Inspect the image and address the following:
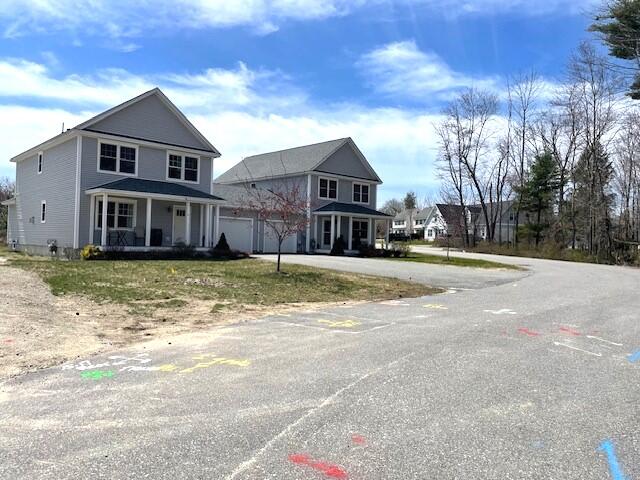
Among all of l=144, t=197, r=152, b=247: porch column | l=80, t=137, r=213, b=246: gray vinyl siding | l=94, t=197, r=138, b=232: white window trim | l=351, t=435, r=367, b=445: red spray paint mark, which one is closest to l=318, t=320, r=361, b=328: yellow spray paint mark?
l=351, t=435, r=367, b=445: red spray paint mark

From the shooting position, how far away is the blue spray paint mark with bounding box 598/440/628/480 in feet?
11.6

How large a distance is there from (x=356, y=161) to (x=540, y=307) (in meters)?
27.6

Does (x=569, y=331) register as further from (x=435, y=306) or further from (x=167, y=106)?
(x=167, y=106)

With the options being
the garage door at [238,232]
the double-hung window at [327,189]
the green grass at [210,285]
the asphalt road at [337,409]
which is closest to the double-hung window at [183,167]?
the garage door at [238,232]

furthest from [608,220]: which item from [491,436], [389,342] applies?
[491,436]

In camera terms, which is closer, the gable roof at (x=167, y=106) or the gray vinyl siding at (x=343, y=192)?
the gable roof at (x=167, y=106)

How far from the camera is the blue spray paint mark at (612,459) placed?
3529 mm

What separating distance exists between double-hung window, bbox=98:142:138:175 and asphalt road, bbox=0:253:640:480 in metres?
19.2

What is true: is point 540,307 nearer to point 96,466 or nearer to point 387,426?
point 387,426

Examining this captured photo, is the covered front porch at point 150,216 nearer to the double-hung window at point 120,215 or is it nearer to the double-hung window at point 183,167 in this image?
the double-hung window at point 120,215

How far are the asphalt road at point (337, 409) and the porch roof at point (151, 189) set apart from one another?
1713cm

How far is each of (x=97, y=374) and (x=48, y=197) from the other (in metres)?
24.2

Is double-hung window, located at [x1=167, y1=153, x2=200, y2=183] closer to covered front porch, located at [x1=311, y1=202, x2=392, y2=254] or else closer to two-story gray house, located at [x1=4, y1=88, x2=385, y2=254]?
two-story gray house, located at [x1=4, y1=88, x2=385, y2=254]

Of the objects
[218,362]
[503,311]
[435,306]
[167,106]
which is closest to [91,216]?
[167,106]
